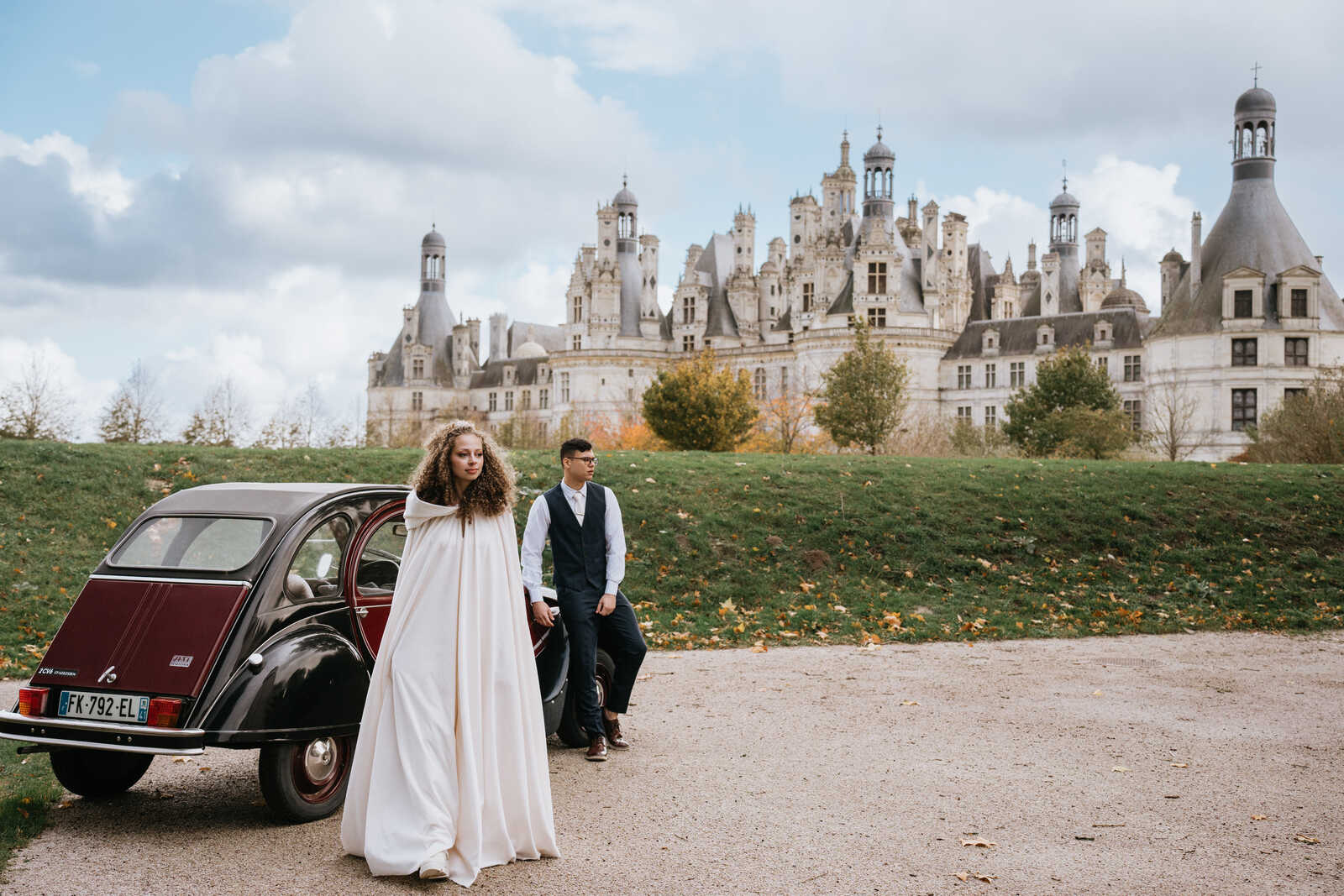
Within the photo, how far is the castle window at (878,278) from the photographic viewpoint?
64500 millimetres

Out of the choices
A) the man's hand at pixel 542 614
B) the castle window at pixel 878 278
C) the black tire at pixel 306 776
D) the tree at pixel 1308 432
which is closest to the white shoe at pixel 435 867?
the black tire at pixel 306 776

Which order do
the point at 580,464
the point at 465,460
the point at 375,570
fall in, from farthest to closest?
the point at 580,464 < the point at 375,570 < the point at 465,460

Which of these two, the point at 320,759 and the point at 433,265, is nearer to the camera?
the point at 320,759

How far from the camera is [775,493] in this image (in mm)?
17594

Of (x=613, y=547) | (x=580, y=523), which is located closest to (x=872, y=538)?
(x=613, y=547)

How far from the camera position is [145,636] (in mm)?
5902

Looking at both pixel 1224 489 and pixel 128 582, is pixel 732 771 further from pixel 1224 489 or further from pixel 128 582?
pixel 1224 489

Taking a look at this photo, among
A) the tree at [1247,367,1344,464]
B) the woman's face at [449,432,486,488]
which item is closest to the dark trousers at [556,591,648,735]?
the woman's face at [449,432,486,488]

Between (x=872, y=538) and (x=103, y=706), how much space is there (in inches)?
472

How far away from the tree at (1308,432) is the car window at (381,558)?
82.0 feet

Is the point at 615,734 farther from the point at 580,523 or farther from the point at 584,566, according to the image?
the point at 580,523

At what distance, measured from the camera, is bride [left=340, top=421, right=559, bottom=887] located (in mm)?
5316

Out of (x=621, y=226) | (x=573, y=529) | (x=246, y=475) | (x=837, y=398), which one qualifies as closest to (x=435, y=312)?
(x=621, y=226)

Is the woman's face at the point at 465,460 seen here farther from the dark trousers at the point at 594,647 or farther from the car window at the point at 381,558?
the dark trousers at the point at 594,647
